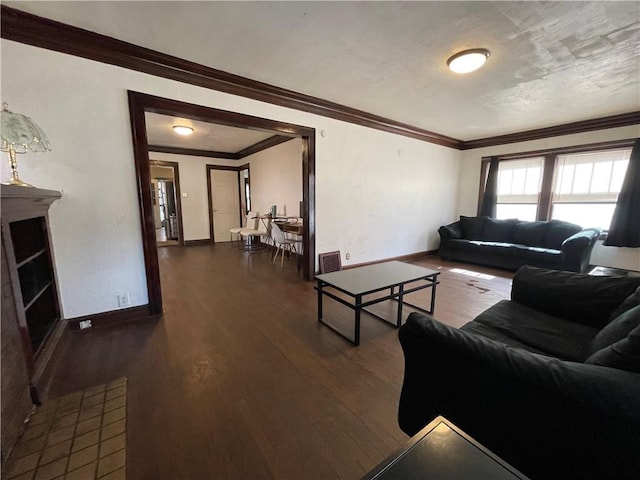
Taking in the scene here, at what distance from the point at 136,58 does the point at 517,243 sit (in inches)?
248

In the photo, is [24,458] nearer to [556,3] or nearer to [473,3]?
[473,3]

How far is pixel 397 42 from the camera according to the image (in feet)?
7.42

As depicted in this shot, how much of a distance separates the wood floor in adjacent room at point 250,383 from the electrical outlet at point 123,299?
0.71 feet

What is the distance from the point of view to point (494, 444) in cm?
104

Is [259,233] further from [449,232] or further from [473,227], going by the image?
[473,227]

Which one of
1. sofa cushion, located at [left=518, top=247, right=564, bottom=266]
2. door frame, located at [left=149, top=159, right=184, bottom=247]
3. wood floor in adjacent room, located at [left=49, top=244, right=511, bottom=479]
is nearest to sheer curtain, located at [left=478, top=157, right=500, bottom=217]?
sofa cushion, located at [left=518, top=247, right=564, bottom=266]

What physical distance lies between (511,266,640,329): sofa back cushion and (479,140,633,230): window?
3.99 m

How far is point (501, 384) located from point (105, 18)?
3397 millimetres

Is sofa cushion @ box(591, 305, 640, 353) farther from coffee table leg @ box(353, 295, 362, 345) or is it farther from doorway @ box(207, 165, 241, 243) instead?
doorway @ box(207, 165, 241, 243)

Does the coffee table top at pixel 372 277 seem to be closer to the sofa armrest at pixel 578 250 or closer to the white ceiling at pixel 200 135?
the sofa armrest at pixel 578 250

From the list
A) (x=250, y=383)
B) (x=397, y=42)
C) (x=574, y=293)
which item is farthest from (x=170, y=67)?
(x=574, y=293)

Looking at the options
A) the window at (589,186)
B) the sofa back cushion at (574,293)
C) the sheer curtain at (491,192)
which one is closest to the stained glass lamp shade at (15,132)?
the sofa back cushion at (574,293)

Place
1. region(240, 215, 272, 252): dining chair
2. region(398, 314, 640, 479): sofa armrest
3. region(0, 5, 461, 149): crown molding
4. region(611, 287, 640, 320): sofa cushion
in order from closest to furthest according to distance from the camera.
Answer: region(398, 314, 640, 479): sofa armrest
region(611, 287, 640, 320): sofa cushion
region(0, 5, 461, 149): crown molding
region(240, 215, 272, 252): dining chair

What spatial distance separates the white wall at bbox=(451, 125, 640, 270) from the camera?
425 centimetres
